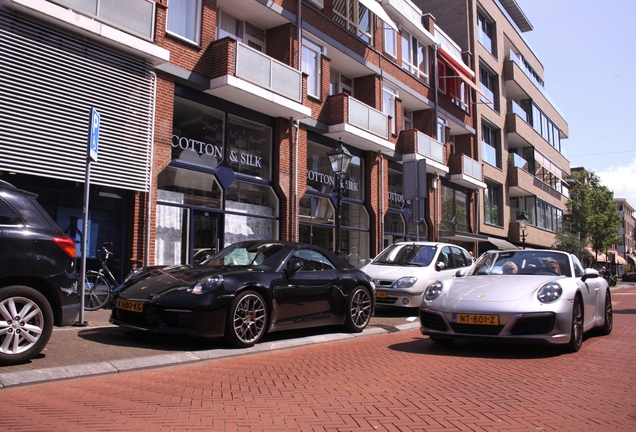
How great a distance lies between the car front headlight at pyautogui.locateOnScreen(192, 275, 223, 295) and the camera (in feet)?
20.9

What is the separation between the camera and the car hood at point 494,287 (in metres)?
6.54

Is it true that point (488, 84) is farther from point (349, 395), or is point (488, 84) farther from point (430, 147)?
point (349, 395)

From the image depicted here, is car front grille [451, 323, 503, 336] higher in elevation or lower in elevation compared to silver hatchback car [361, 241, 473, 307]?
lower

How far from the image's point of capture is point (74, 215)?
11055 mm

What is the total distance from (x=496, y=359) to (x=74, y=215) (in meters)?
8.78

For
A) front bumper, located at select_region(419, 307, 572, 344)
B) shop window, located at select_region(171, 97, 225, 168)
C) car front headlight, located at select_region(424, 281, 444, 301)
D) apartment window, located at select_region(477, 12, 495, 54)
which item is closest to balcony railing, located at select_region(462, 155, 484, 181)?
apartment window, located at select_region(477, 12, 495, 54)

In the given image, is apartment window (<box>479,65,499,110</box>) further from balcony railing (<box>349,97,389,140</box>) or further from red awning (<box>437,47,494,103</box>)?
balcony railing (<box>349,97,389,140</box>)

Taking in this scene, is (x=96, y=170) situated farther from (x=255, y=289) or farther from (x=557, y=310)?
(x=557, y=310)

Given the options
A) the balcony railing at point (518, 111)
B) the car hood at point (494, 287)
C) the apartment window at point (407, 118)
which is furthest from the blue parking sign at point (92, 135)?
the balcony railing at point (518, 111)

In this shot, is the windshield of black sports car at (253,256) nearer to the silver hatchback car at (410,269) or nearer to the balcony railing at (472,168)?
the silver hatchback car at (410,269)

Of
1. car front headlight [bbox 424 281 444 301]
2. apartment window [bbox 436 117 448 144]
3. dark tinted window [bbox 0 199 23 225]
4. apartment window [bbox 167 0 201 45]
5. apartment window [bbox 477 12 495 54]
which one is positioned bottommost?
car front headlight [bbox 424 281 444 301]

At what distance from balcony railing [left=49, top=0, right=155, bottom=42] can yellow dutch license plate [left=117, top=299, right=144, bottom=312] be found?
6.97 m

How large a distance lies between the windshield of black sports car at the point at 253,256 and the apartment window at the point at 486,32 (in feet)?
93.4

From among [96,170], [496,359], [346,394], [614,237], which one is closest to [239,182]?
[96,170]
